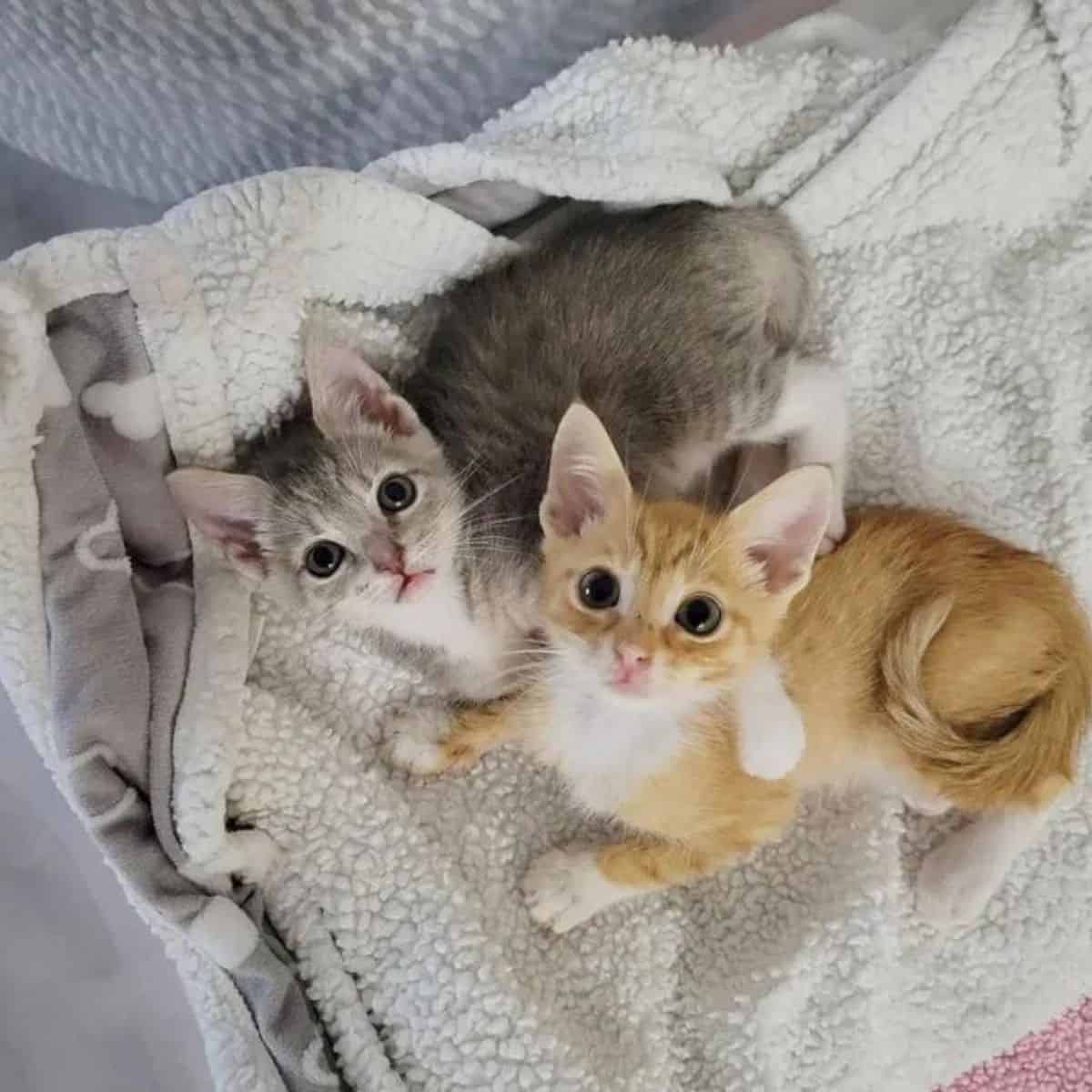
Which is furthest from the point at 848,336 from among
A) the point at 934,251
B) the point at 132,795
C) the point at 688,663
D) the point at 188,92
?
the point at 132,795

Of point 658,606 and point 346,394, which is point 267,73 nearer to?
point 346,394

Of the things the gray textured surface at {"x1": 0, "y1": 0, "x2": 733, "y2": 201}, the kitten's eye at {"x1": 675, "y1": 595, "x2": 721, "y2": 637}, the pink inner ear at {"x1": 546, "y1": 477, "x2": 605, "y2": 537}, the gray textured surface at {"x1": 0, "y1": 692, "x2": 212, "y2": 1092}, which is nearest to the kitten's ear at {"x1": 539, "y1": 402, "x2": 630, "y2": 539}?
the pink inner ear at {"x1": 546, "y1": 477, "x2": 605, "y2": 537}

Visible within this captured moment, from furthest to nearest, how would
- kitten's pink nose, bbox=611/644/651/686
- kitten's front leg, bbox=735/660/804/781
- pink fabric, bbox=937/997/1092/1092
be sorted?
pink fabric, bbox=937/997/1092/1092 → kitten's front leg, bbox=735/660/804/781 → kitten's pink nose, bbox=611/644/651/686

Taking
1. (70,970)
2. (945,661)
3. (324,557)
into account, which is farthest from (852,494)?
(70,970)

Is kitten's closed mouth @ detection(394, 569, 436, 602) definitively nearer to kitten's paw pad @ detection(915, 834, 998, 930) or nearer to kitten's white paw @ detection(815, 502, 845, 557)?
kitten's white paw @ detection(815, 502, 845, 557)

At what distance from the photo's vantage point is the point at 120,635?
139cm

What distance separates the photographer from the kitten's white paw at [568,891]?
1.48 metres

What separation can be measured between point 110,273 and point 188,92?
244mm

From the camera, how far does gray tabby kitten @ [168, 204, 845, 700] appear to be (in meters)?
1.40

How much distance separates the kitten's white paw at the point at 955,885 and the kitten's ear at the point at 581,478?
57cm

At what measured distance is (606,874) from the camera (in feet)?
4.81

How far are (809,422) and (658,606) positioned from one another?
0.42m

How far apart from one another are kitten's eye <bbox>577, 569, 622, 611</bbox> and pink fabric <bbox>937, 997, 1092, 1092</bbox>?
0.79 m

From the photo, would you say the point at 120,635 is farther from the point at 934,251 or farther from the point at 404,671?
the point at 934,251
